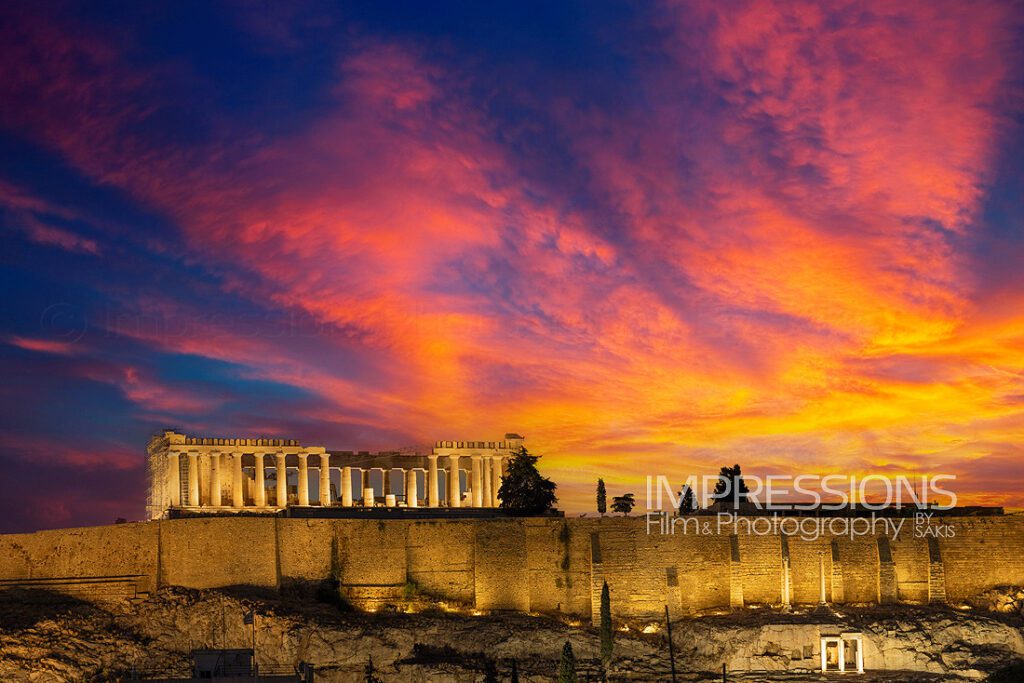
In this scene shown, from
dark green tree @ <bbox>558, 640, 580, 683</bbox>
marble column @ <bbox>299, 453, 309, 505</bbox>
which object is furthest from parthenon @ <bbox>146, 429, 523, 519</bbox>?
dark green tree @ <bbox>558, 640, 580, 683</bbox>

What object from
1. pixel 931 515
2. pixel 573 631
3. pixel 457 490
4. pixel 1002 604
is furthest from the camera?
pixel 457 490

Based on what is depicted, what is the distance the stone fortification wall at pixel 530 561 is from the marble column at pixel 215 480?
1839 centimetres

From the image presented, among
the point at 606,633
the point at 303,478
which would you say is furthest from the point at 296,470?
the point at 606,633

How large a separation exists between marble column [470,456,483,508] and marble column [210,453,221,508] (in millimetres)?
18156

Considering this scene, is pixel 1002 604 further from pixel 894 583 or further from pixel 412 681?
pixel 412 681

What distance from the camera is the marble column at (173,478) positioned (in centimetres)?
9244

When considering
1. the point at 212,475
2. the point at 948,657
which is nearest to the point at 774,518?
the point at 948,657

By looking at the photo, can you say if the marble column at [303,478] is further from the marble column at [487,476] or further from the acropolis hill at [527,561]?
the acropolis hill at [527,561]

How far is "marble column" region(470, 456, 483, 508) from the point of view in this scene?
101m

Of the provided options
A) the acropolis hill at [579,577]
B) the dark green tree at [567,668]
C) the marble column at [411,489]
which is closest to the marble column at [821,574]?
the acropolis hill at [579,577]

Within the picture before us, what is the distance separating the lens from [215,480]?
308 ft

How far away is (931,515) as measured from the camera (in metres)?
83.1

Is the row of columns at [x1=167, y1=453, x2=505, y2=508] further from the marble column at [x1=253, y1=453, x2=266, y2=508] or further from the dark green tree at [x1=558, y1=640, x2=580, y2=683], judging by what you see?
the dark green tree at [x1=558, y1=640, x2=580, y2=683]

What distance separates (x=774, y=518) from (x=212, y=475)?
3736 centimetres
